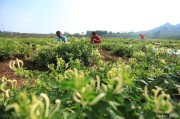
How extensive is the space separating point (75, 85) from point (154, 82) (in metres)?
1.21

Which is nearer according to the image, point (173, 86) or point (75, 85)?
point (75, 85)

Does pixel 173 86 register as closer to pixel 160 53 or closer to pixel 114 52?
pixel 160 53

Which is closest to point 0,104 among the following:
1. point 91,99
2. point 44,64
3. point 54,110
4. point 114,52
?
point 54,110

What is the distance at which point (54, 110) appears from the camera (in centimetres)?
105

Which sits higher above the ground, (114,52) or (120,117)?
(120,117)

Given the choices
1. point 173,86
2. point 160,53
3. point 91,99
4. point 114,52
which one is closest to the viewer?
point 91,99

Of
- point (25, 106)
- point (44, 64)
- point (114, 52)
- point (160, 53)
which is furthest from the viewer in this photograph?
point (114, 52)

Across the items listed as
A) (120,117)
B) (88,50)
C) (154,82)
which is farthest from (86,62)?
(120,117)

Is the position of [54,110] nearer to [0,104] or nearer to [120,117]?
[120,117]

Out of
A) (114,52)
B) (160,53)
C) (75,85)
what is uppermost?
(75,85)

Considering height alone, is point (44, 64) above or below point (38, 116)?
below

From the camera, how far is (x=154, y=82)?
2072 mm

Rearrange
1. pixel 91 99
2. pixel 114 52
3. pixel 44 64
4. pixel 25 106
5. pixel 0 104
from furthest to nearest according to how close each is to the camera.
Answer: pixel 114 52, pixel 44 64, pixel 0 104, pixel 91 99, pixel 25 106

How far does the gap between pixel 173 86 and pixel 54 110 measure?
1.16m
